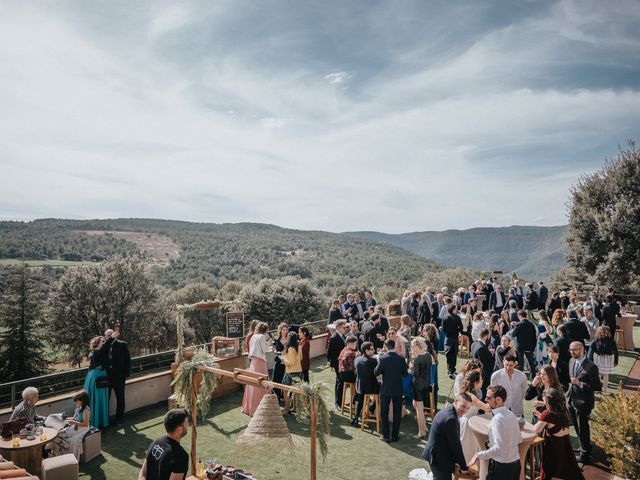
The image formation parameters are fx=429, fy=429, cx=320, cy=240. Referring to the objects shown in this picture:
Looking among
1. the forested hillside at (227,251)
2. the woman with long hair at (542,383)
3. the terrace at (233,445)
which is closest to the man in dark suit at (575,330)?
the terrace at (233,445)

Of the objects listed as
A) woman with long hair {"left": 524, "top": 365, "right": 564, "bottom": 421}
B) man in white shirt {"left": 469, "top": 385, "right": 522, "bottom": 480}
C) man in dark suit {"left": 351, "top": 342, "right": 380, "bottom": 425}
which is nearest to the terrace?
man in dark suit {"left": 351, "top": 342, "right": 380, "bottom": 425}

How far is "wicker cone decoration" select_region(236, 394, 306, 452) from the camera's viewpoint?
4.64 meters

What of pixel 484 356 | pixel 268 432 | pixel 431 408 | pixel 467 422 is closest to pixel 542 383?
pixel 467 422

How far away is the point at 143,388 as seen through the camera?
29.5ft

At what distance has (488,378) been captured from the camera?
7.97 m

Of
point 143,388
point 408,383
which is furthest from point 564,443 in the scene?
point 143,388

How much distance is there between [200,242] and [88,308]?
2048 inches

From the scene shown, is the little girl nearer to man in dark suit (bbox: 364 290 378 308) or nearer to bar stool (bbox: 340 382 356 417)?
bar stool (bbox: 340 382 356 417)

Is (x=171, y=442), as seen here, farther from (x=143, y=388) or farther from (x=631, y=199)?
(x=631, y=199)

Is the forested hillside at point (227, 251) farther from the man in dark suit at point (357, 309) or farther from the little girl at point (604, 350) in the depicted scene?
the little girl at point (604, 350)

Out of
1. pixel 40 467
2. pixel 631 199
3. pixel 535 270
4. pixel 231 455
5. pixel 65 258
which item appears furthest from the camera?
pixel 535 270

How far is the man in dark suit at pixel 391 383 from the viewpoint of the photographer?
23.1ft

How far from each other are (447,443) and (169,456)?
285 cm

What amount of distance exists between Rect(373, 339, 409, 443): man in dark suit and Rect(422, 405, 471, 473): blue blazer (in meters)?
2.33
